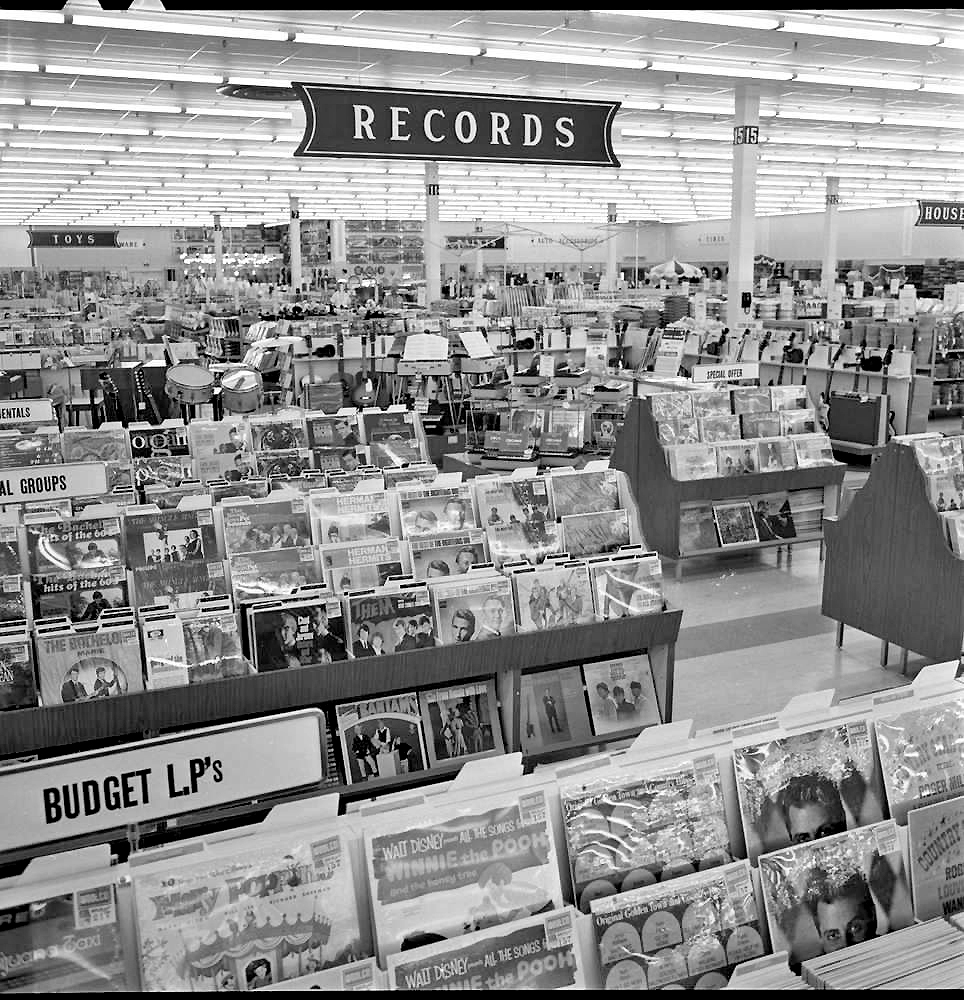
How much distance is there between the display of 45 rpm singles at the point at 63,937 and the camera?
1.94 metres

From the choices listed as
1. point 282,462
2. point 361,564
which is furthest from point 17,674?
point 282,462

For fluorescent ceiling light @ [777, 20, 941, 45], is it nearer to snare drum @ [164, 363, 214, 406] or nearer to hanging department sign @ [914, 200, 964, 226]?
snare drum @ [164, 363, 214, 406]

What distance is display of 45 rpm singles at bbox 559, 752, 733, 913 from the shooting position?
2.37 meters

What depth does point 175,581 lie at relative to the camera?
170 inches

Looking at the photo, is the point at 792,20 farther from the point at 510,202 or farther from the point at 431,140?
the point at 510,202

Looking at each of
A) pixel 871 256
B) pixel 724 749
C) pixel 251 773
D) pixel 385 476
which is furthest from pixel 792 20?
pixel 871 256

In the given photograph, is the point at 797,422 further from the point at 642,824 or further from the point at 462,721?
the point at 642,824

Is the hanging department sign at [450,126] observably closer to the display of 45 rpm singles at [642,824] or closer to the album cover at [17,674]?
the album cover at [17,674]

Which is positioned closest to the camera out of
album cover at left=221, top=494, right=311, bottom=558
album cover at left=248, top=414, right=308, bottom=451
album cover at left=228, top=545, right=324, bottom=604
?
album cover at left=228, top=545, right=324, bottom=604

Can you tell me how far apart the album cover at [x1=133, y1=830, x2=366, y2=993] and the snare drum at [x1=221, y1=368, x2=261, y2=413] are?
24.9 feet

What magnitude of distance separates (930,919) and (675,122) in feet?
53.5

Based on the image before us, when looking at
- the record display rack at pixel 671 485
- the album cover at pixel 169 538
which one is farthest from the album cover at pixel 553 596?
the record display rack at pixel 671 485

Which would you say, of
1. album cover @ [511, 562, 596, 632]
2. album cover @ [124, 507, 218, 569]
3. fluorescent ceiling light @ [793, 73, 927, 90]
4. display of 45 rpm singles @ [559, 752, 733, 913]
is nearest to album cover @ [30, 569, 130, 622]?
album cover @ [124, 507, 218, 569]

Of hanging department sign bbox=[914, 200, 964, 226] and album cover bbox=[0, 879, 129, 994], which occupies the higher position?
hanging department sign bbox=[914, 200, 964, 226]
